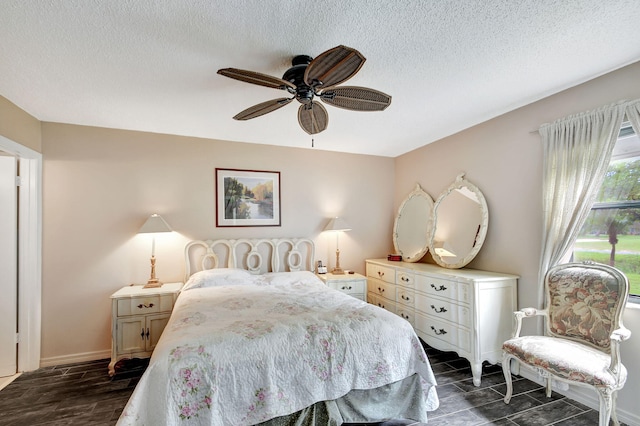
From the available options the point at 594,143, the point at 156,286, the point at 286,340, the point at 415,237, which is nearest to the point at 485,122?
the point at 594,143

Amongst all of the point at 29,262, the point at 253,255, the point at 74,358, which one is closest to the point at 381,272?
the point at 253,255

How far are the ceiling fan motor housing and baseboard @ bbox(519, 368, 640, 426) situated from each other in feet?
10.2

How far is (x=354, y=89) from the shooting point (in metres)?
1.86

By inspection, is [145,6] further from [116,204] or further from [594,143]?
[594,143]

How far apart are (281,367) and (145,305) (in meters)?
1.98

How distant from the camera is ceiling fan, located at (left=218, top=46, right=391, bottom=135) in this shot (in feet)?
5.05

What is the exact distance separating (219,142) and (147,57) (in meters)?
1.88

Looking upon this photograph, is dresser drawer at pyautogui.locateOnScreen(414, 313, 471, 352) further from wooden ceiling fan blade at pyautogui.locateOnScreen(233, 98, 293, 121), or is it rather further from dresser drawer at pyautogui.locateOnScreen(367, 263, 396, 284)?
wooden ceiling fan blade at pyautogui.locateOnScreen(233, 98, 293, 121)

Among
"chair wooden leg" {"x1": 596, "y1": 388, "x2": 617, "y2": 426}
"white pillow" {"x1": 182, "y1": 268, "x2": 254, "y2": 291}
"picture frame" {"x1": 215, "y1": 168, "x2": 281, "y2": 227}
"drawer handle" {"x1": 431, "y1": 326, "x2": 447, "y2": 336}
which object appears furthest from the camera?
"picture frame" {"x1": 215, "y1": 168, "x2": 281, "y2": 227}

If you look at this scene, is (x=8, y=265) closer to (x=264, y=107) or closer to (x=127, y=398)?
(x=127, y=398)

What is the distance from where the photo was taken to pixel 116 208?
3367 mm

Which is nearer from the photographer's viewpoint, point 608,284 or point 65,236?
point 608,284

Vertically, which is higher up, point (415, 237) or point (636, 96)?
point (636, 96)

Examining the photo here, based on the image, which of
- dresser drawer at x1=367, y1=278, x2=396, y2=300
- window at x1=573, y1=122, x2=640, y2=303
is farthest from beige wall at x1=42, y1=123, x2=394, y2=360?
window at x1=573, y1=122, x2=640, y2=303
